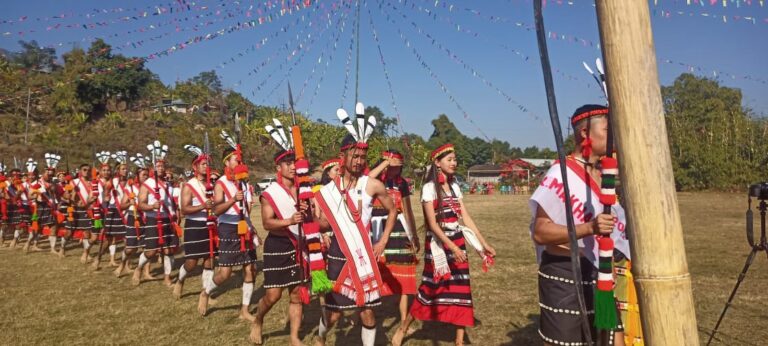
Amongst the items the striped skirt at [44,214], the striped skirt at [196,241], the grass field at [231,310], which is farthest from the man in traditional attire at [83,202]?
the striped skirt at [196,241]

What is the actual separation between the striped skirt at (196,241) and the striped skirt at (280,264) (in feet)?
8.14

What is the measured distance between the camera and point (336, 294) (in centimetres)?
477

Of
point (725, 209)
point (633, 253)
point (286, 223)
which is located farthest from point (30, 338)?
point (725, 209)

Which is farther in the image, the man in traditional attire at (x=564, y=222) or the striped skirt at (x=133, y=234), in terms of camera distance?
the striped skirt at (x=133, y=234)

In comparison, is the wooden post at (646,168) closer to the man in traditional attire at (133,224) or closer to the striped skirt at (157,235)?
the striped skirt at (157,235)

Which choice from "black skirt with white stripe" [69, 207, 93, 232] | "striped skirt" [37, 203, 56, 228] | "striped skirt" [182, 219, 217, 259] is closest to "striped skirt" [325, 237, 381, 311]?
"striped skirt" [182, 219, 217, 259]

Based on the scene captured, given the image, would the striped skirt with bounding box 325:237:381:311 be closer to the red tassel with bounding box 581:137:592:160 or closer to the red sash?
the red sash

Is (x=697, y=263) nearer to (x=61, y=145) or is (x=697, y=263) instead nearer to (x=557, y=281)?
(x=557, y=281)

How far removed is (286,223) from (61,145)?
166ft

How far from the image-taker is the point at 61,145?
47.2m

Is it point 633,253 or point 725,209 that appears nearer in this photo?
point 633,253

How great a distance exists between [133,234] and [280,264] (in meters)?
6.51

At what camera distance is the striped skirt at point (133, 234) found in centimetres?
1092

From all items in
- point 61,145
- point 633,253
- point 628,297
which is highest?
point 61,145
